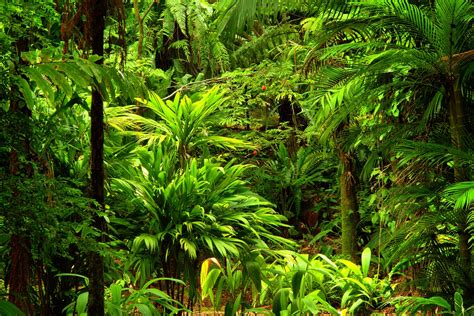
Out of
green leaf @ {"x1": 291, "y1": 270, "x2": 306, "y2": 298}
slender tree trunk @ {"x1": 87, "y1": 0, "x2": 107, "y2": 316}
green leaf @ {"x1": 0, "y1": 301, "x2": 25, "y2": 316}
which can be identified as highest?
slender tree trunk @ {"x1": 87, "y1": 0, "x2": 107, "y2": 316}

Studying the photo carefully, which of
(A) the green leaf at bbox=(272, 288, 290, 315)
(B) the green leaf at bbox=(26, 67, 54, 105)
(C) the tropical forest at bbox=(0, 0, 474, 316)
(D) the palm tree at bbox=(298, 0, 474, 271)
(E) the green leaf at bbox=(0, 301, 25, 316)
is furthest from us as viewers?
(A) the green leaf at bbox=(272, 288, 290, 315)

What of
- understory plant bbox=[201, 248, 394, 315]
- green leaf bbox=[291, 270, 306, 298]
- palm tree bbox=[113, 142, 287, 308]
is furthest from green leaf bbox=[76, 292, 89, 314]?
green leaf bbox=[291, 270, 306, 298]

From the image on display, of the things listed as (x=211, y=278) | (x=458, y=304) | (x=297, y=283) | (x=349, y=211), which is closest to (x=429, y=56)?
(x=458, y=304)

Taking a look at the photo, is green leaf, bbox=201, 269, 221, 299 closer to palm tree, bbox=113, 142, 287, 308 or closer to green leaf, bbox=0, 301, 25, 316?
palm tree, bbox=113, 142, 287, 308

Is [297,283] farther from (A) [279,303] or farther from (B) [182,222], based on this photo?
(B) [182,222]

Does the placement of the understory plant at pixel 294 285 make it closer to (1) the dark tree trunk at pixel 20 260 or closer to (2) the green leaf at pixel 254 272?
(2) the green leaf at pixel 254 272

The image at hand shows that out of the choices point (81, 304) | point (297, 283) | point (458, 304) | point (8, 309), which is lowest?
point (297, 283)

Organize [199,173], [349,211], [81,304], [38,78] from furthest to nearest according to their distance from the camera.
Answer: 1. [349,211]
2. [199,173]
3. [81,304]
4. [38,78]

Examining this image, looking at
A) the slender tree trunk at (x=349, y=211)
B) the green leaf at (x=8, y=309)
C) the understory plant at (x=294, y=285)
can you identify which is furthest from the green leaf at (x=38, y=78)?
the slender tree trunk at (x=349, y=211)

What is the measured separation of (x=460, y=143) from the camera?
130 inches

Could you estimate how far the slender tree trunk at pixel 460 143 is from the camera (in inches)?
129

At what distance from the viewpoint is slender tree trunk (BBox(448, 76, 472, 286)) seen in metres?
3.29

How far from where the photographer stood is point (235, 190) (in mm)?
4984

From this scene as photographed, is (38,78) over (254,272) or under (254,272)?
over
